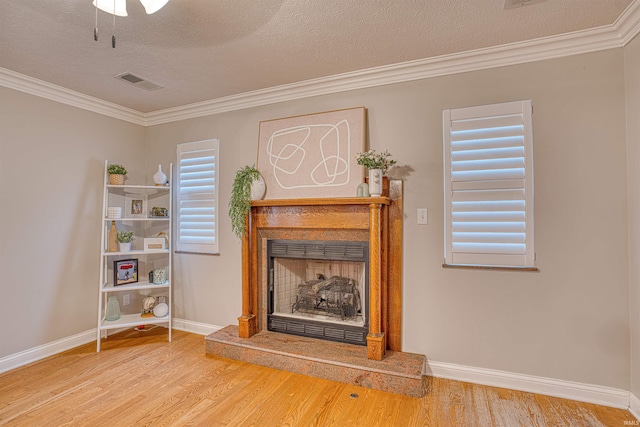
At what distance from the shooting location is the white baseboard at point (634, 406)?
2.08m

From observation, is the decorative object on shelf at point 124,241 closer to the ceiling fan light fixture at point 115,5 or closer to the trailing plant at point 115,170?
the trailing plant at point 115,170

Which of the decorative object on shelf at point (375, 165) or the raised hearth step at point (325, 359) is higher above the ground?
the decorative object on shelf at point (375, 165)

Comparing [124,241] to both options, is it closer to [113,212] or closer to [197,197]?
[113,212]

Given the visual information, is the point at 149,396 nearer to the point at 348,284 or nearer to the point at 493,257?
the point at 348,284

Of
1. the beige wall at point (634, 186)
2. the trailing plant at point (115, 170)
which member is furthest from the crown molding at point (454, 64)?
the trailing plant at point (115, 170)

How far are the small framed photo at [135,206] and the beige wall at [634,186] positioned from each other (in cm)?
439

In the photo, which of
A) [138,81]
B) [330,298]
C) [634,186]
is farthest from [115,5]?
[634,186]

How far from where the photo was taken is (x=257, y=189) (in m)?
3.13

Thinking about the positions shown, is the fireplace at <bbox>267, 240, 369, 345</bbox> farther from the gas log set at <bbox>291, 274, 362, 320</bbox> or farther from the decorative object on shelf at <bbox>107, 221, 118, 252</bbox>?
the decorative object on shelf at <bbox>107, 221, 118, 252</bbox>

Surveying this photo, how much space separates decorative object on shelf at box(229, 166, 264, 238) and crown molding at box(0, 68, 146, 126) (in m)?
1.74

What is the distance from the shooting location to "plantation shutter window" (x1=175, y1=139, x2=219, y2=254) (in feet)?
11.7

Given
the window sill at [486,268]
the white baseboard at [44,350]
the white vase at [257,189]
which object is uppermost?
the white vase at [257,189]

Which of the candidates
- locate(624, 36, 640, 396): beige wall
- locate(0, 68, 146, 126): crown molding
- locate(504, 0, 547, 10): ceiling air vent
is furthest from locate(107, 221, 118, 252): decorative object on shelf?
locate(624, 36, 640, 396): beige wall

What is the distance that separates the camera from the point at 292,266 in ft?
10.8
